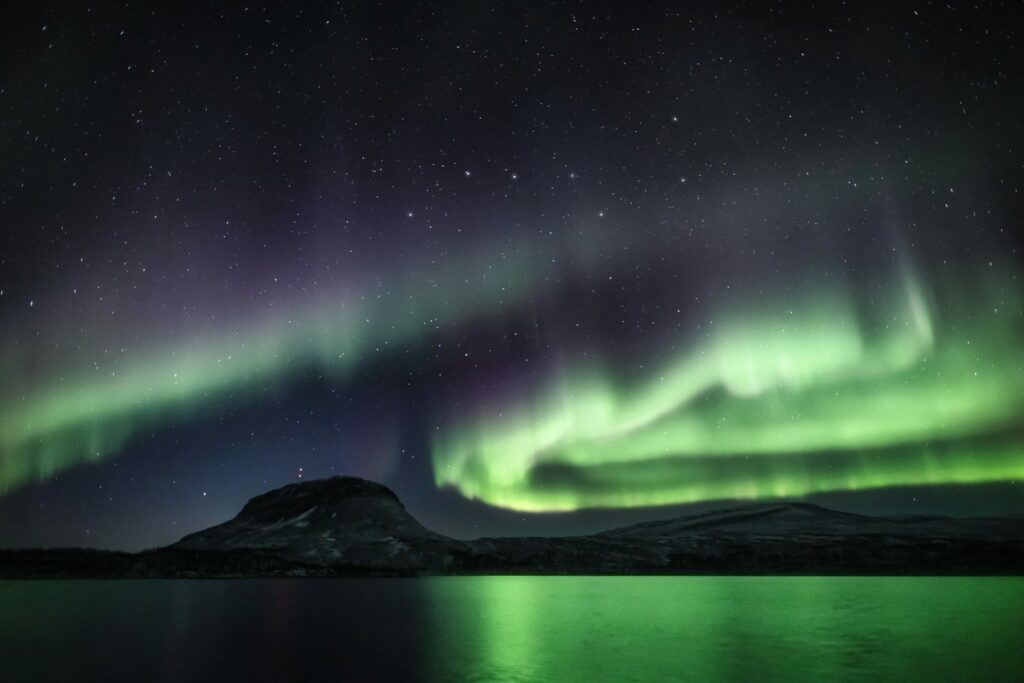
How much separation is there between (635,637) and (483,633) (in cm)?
1107

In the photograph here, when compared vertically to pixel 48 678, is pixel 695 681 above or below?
below

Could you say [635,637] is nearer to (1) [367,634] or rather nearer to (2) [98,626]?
(1) [367,634]

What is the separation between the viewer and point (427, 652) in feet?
130

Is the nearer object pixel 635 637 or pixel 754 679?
pixel 754 679

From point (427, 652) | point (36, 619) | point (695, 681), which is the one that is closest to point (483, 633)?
point (427, 652)

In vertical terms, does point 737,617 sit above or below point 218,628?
below

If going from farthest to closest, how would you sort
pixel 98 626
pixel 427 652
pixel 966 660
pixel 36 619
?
pixel 36 619
pixel 98 626
pixel 427 652
pixel 966 660

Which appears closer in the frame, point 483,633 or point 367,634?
point 367,634

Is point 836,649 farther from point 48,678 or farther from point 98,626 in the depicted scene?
point 98,626

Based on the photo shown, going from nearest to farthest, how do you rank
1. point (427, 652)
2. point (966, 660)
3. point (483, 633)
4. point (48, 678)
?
point (48, 678) < point (966, 660) < point (427, 652) < point (483, 633)

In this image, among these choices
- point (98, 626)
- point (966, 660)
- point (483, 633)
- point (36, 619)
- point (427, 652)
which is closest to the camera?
point (966, 660)

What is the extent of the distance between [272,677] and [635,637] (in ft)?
90.6

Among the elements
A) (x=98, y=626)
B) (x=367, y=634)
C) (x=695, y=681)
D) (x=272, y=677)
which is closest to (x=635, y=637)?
(x=367, y=634)

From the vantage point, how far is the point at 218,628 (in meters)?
57.5
